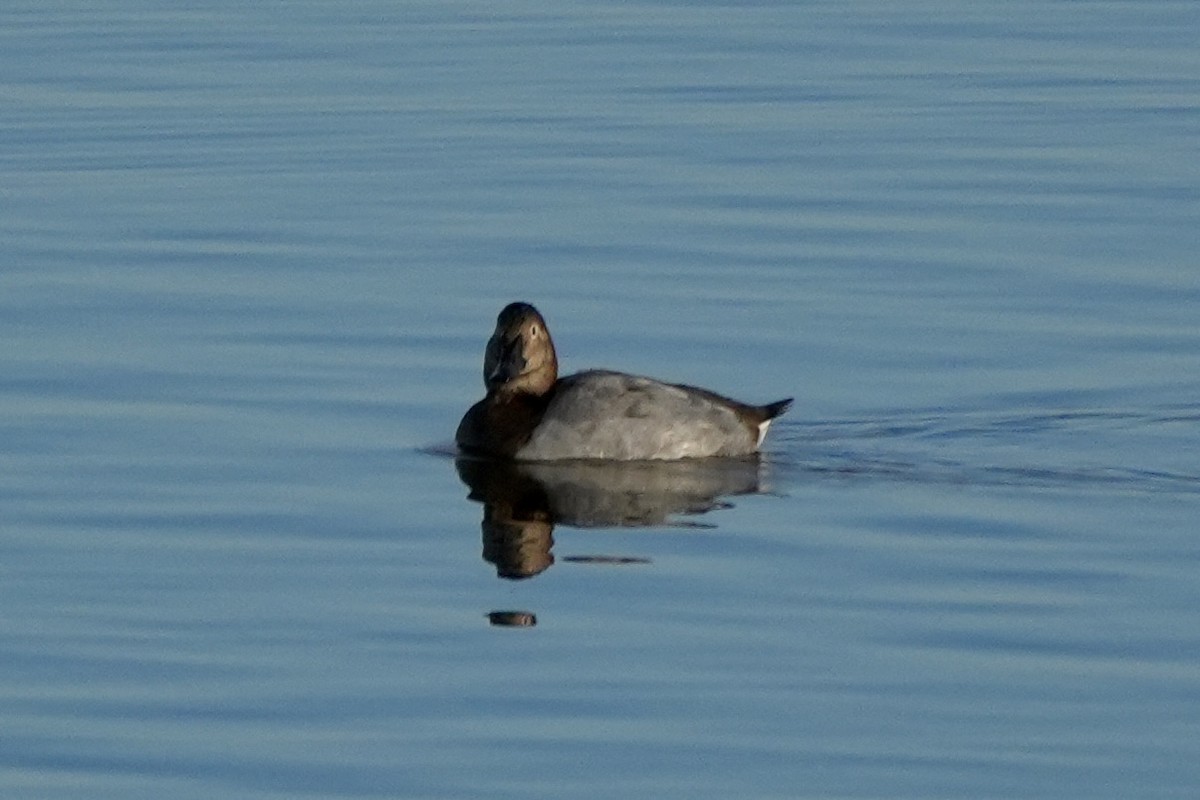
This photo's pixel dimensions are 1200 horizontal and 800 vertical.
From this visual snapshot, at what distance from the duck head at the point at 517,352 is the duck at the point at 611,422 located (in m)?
0.05

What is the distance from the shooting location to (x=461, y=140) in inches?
977

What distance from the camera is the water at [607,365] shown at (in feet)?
33.2

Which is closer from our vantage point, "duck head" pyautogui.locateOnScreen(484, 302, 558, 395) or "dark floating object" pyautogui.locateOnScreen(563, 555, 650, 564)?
"dark floating object" pyautogui.locateOnScreen(563, 555, 650, 564)

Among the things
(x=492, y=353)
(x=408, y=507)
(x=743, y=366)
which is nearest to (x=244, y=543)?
(x=408, y=507)

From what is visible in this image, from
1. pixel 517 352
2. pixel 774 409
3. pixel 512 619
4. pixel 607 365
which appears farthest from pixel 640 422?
pixel 512 619

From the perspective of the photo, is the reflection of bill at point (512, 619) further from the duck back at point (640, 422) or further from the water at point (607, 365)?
the duck back at point (640, 422)

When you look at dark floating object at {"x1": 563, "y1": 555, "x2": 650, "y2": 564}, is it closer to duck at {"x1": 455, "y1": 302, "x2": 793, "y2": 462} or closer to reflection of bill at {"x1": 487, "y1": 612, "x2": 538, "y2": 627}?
reflection of bill at {"x1": 487, "y1": 612, "x2": 538, "y2": 627}

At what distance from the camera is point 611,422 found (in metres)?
15.2

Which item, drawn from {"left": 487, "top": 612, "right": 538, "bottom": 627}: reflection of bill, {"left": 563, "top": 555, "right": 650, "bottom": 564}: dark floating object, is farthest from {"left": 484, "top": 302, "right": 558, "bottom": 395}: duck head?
{"left": 487, "top": 612, "right": 538, "bottom": 627}: reflection of bill

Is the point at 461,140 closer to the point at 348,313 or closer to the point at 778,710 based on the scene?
the point at 348,313

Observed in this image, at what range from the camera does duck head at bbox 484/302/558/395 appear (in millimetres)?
15633

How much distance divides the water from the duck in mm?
256

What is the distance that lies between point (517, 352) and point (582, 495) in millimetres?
1359

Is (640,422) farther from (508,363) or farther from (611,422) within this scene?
(508,363)
